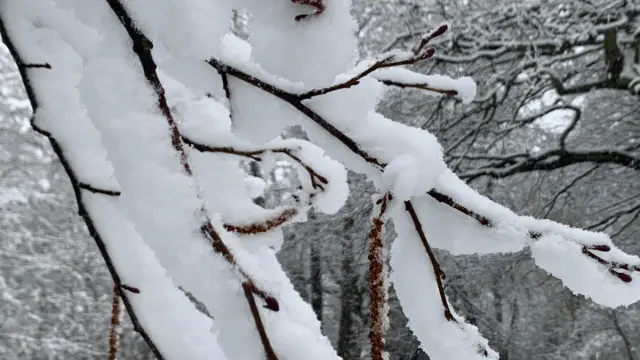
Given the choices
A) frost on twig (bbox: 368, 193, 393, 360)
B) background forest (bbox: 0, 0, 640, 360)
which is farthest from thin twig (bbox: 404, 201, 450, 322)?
background forest (bbox: 0, 0, 640, 360)

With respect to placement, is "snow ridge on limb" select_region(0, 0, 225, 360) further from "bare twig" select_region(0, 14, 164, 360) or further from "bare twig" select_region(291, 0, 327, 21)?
"bare twig" select_region(291, 0, 327, 21)

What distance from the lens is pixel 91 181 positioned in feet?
1.98

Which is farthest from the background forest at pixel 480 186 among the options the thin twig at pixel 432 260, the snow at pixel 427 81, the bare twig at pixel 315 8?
the bare twig at pixel 315 8

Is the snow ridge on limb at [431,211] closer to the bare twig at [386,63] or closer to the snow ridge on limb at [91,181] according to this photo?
the bare twig at [386,63]

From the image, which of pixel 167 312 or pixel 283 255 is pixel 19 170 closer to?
pixel 283 255

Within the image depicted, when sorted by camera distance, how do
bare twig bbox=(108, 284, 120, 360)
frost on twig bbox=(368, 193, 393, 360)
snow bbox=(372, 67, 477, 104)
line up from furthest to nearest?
snow bbox=(372, 67, 477, 104)
bare twig bbox=(108, 284, 120, 360)
frost on twig bbox=(368, 193, 393, 360)

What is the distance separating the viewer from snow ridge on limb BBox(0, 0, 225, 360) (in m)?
0.55

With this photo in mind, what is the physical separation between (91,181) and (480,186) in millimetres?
4305

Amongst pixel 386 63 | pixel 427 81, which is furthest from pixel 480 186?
pixel 386 63

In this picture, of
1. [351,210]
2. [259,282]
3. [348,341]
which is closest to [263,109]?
[259,282]

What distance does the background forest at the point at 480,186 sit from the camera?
12.3 feet

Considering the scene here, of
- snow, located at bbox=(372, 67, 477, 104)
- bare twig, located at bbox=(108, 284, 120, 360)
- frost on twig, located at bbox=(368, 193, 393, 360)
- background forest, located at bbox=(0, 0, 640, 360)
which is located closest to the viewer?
frost on twig, located at bbox=(368, 193, 393, 360)

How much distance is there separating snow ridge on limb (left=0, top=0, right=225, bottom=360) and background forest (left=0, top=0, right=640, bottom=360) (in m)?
3.38

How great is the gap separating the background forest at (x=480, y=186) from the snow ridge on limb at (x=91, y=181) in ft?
11.1
